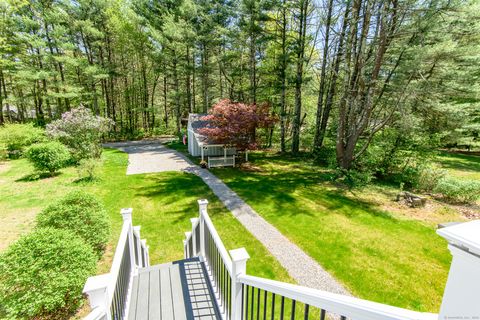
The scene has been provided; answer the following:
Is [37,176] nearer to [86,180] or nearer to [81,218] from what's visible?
[86,180]

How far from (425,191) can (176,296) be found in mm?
12055

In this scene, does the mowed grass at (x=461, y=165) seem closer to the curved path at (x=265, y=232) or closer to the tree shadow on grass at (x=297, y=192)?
the tree shadow on grass at (x=297, y=192)

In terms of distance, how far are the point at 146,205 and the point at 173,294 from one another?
5626 millimetres

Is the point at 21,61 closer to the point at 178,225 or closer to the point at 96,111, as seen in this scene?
the point at 96,111

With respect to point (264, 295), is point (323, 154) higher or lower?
higher

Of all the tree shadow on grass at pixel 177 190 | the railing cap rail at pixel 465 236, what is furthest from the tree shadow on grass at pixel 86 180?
the railing cap rail at pixel 465 236

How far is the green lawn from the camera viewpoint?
605 cm

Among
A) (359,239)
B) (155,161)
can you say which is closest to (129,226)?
(359,239)

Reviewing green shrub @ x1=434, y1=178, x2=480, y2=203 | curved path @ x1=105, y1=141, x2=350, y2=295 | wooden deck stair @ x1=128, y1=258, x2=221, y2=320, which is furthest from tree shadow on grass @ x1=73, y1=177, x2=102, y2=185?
green shrub @ x1=434, y1=178, x2=480, y2=203

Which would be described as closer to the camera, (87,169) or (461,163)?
(87,169)

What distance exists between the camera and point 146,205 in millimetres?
8680

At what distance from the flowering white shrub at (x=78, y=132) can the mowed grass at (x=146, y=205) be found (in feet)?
3.92

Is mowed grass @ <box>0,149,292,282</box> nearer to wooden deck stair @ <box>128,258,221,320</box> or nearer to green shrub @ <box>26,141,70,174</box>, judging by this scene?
green shrub @ <box>26,141,70,174</box>

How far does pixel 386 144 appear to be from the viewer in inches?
466
